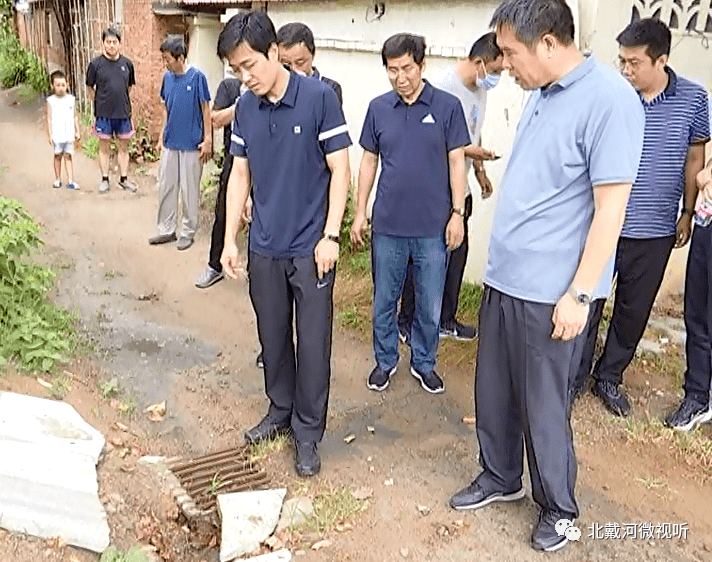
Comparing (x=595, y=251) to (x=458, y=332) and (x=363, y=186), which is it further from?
(x=458, y=332)

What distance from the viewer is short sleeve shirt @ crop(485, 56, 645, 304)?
2521 millimetres

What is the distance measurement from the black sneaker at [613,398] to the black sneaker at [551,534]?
137cm

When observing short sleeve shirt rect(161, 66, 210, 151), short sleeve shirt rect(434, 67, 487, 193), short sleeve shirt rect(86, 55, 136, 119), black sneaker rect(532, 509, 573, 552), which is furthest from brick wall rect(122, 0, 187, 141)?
black sneaker rect(532, 509, 573, 552)

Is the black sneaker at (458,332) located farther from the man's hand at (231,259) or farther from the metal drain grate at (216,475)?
the man's hand at (231,259)

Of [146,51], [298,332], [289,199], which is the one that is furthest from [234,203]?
[146,51]

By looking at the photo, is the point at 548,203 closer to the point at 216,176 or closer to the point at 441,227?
the point at 441,227

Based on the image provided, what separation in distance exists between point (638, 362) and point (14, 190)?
765 cm

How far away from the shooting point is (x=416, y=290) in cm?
437

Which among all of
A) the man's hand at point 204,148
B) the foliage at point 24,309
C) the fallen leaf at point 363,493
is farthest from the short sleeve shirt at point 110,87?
the fallen leaf at point 363,493

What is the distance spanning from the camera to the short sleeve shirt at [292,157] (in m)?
3.28

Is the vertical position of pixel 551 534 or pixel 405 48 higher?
pixel 405 48

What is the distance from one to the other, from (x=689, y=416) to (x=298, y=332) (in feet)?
7.54

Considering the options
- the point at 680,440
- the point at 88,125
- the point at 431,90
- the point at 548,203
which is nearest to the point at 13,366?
the point at 431,90

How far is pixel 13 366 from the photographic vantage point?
169 inches
